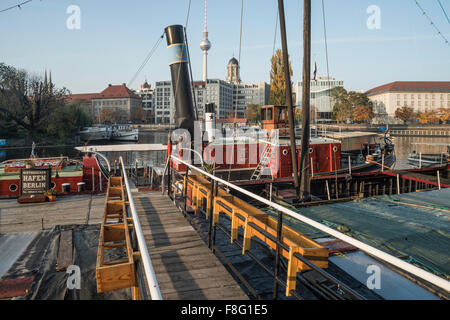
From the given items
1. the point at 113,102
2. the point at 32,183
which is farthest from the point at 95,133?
the point at 113,102

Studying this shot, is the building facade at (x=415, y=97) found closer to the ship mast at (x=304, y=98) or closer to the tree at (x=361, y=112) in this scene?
the tree at (x=361, y=112)

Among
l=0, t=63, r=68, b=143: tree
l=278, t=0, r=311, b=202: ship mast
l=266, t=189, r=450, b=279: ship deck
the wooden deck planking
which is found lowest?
the wooden deck planking

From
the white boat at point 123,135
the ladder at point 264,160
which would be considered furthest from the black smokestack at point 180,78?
the white boat at point 123,135

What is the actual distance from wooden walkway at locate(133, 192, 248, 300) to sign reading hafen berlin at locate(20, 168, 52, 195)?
653 centimetres

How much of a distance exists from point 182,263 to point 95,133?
5945 centimetres

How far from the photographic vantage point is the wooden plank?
503 centimetres

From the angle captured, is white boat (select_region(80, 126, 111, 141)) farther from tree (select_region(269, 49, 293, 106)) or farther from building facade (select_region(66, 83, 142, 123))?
building facade (select_region(66, 83, 142, 123))

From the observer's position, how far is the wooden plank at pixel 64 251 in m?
5.03

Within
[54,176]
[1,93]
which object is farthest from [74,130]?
[54,176]

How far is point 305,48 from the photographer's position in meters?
8.75

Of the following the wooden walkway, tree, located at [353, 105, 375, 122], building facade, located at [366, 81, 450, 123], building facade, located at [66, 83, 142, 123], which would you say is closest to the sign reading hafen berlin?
the wooden walkway

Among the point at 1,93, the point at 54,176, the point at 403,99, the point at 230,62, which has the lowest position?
the point at 54,176
